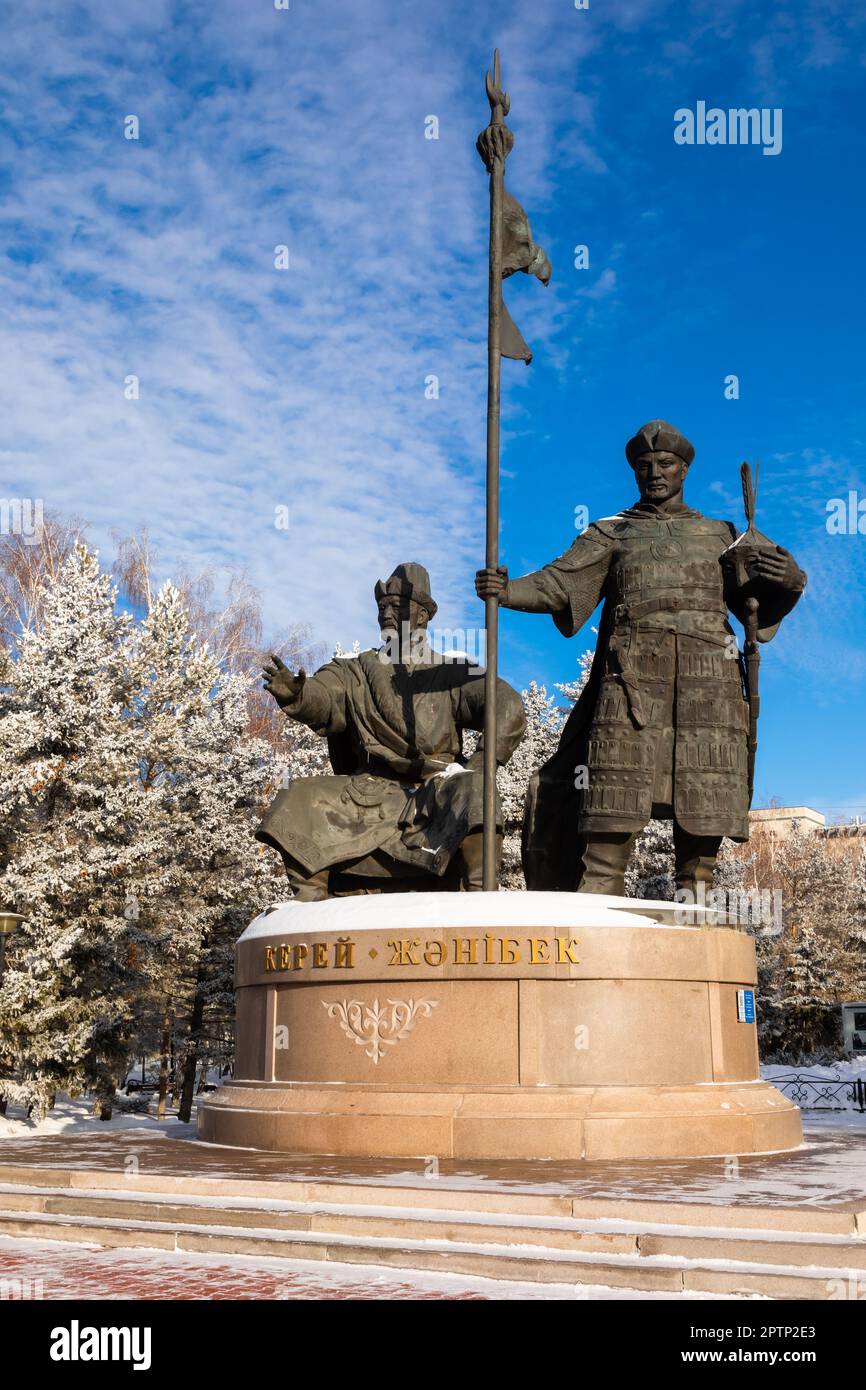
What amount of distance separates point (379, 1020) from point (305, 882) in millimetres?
1798

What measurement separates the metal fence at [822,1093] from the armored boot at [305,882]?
1456cm

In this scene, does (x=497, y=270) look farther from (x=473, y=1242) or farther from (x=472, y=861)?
(x=473, y=1242)

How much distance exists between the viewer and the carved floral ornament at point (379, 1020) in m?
8.53

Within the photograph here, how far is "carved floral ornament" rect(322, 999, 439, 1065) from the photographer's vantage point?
8.53 meters

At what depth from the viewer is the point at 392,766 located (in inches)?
421

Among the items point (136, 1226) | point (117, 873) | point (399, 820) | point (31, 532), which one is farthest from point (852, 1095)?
point (31, 532)

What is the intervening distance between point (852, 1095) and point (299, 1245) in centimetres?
1982

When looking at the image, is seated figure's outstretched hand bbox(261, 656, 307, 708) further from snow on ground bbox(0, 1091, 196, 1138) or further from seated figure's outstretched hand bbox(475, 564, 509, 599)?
snow on ground bbox(0, 1091, 196, 1138)

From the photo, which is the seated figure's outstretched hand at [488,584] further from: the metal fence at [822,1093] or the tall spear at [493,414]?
the metal fence at [822,1093]

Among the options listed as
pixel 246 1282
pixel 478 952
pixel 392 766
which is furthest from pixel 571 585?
pixel 246 1282

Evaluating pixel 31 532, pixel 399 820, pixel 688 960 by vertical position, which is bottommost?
pixel 688 960

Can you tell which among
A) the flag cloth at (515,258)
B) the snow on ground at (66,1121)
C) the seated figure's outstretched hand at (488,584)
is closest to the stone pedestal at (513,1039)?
the seated figure's outstretched hand at (488,584)

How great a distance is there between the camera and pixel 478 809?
9609 millimetres
